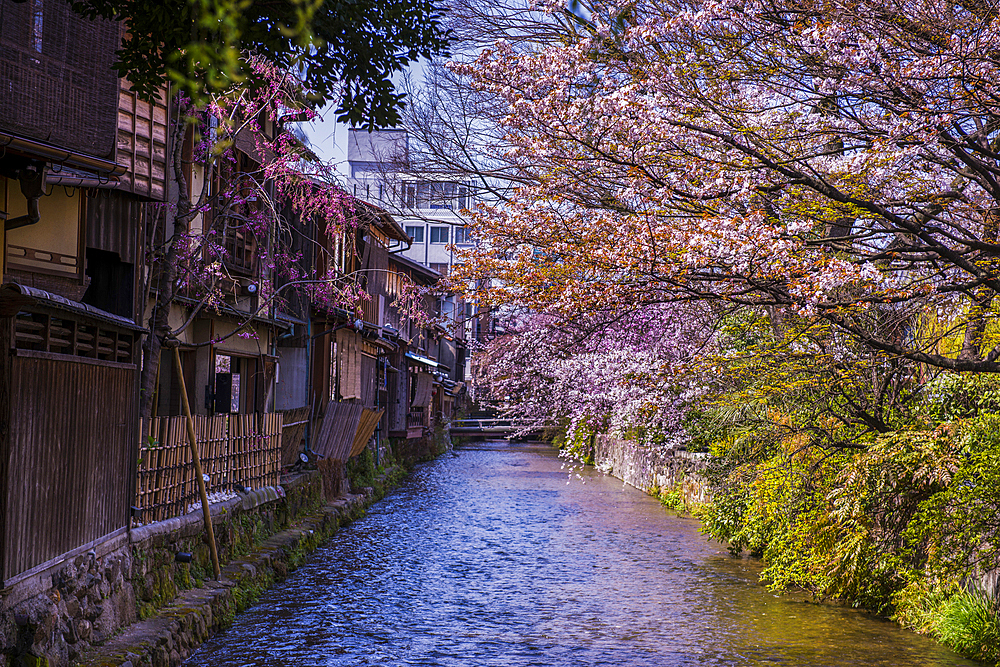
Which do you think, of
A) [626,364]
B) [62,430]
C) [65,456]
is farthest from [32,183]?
[626,364]

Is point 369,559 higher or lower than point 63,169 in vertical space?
lower

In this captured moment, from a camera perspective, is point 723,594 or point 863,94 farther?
point 723,594

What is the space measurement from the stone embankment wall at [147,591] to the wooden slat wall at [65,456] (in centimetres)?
26

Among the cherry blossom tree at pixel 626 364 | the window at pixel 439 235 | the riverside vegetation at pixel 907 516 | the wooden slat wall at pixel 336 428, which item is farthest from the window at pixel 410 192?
the window at pixel 439 235

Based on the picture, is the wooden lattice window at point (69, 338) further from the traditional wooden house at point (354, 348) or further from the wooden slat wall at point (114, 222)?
the traditional wooden house at point (354, 348)

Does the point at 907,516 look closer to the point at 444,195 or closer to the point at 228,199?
the point at 444,195

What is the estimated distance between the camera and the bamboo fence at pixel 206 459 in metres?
10.5

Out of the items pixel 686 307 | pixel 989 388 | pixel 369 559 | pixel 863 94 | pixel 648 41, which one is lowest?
pixel 369 559

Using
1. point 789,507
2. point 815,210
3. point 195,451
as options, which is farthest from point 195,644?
point 789,507

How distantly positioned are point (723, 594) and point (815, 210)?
754 cm

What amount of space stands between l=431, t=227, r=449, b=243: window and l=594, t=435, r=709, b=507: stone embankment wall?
1371 inches

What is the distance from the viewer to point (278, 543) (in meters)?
15.0

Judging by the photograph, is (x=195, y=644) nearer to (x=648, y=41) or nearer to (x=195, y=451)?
(x=195, y=451)

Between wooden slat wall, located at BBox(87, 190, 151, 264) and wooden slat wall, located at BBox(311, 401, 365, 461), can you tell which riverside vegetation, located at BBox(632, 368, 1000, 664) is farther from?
wooden slat wall, located at BBox(311, 401, 365, 461)
